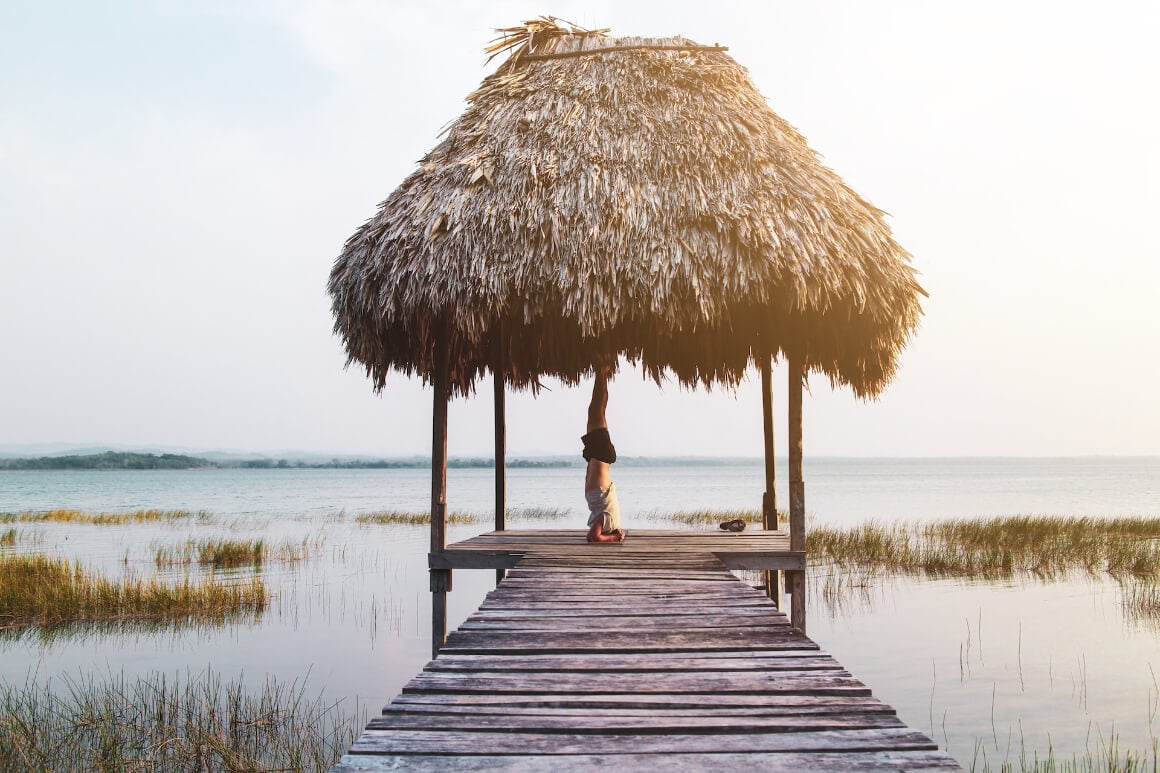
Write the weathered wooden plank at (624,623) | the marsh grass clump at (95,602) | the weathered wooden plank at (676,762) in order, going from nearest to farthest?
the weathered wooden plank at (676,762) → the weathered wooden plank at (624,623) → the marsh grass clump at (95,602)

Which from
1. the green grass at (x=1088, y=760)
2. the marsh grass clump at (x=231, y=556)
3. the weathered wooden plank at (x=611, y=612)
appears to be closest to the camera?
the weathered wooden plank at (x=611, y=612)

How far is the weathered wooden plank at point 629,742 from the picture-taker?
2.48m

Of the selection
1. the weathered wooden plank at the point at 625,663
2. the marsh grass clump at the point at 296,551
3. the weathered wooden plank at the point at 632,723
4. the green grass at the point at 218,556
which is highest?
the weathered wooden plank at the point at 632,723

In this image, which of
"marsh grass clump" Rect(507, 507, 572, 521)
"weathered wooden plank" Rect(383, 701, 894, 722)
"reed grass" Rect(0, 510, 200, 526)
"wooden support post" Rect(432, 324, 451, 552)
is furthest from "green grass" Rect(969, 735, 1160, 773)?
"reed grass" Rect(0, 510, 200, 526)

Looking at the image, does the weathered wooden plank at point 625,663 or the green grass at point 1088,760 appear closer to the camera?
the weathered wooden plank at point 625,663

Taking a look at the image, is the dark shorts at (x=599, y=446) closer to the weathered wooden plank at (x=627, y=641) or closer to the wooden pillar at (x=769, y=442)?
the wooden pillar at (x=769, y=442)

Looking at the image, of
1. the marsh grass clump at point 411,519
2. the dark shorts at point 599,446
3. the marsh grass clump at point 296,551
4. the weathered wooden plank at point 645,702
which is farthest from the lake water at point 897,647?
the marsh grass clump at point 411,519

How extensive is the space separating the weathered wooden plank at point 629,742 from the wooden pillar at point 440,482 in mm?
4177

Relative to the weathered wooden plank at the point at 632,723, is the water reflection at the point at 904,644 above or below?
below

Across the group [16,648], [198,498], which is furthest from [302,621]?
[198,498]

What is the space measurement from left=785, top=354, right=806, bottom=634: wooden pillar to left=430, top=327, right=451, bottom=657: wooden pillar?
258 cm

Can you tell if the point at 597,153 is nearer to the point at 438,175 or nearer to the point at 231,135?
the point at 438,175

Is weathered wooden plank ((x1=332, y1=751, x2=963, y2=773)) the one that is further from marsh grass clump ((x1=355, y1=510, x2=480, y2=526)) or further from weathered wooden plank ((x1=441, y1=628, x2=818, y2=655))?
marsh grass clump ((x1=355, y1=510, x2=480, y2=526))

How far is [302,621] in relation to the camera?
10.1 m
